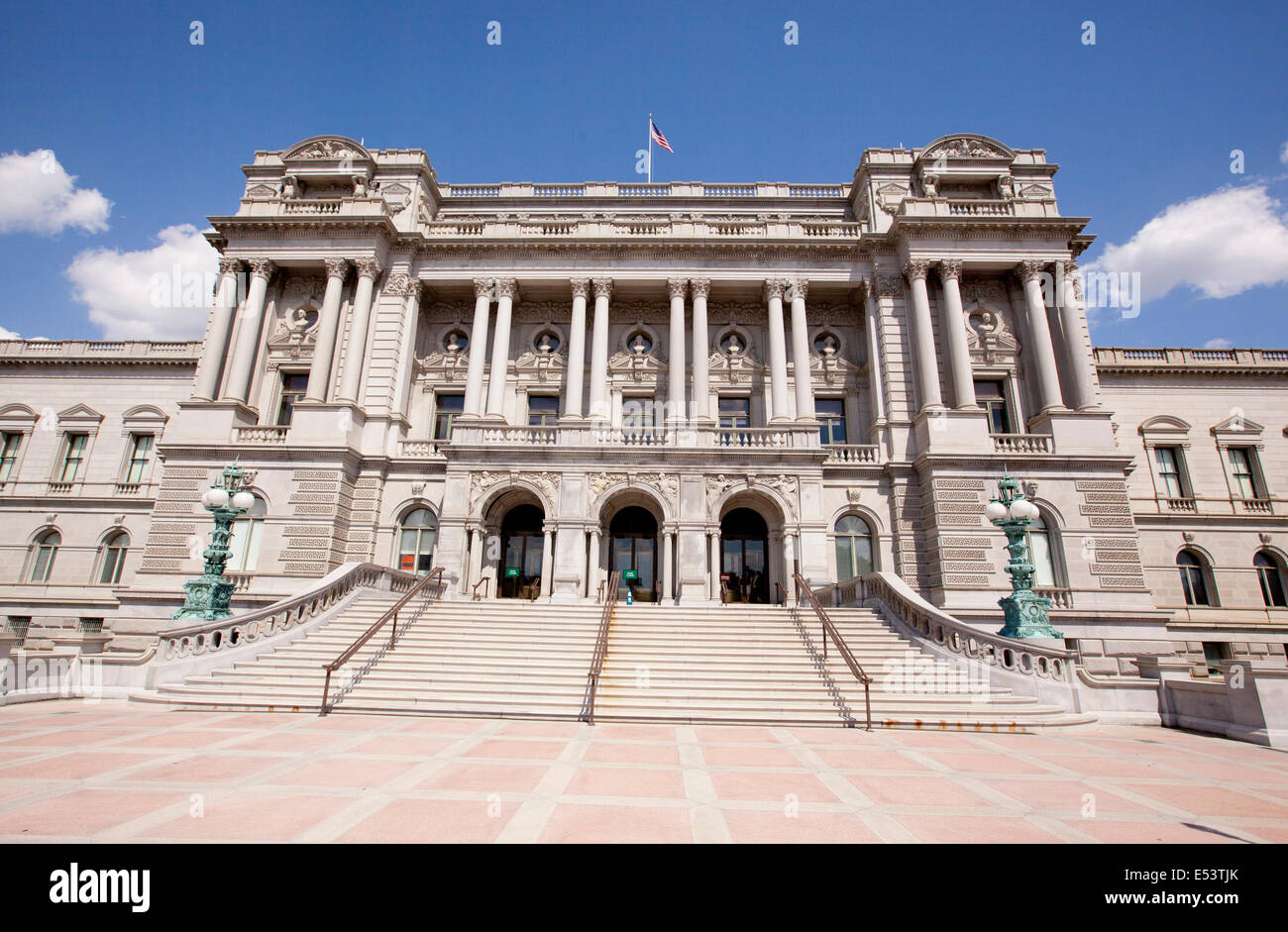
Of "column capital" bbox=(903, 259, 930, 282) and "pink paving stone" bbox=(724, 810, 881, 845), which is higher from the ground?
"column capital" bbox=(903, 259, 930, 282)

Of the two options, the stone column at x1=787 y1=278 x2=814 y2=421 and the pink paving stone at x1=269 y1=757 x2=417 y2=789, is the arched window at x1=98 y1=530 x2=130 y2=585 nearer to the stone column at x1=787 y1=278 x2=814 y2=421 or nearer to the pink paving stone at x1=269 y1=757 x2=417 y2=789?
the pink paving stone at x1=269 y1=757 x2=417 y2=789

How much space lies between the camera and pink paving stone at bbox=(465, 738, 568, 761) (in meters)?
8.44

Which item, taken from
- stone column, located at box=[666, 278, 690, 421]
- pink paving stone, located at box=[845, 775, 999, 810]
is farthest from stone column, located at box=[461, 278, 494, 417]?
pink paving stone, located at box=[845, 775, 999, 810]

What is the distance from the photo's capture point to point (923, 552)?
23.5 meters

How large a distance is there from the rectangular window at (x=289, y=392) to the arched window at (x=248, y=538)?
4.77m

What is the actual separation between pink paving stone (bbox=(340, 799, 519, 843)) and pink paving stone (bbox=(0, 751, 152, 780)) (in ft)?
13.1

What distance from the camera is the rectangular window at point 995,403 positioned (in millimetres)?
25844

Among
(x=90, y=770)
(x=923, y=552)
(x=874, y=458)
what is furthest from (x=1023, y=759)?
(x=874, y=458)

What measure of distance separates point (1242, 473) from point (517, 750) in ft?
120

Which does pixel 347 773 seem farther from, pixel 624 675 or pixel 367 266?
pixel 367 266

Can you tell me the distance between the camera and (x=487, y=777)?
7164 millimetres

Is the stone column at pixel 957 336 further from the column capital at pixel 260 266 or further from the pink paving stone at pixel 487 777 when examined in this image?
the column capital at pixel 260 266

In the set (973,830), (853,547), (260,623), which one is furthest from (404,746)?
(853,547)

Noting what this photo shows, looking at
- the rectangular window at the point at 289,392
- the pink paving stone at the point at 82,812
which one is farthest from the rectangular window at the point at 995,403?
the rectangular window at the point at 289,392
